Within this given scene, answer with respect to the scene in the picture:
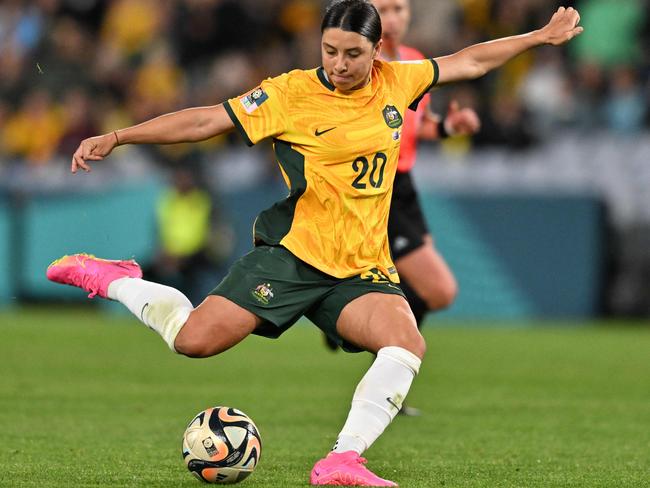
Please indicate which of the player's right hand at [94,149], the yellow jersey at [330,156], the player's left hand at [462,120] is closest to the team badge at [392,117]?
the yellow jersey at [330,156]

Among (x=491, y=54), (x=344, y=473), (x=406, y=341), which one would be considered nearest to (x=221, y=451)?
(x=344, y=473)

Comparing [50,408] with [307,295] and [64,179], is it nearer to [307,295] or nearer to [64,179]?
[307,295]

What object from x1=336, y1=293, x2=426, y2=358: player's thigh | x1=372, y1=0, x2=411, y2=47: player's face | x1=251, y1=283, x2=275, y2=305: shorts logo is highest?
x1=372, y1=0, x2=411, y2=47: player's face

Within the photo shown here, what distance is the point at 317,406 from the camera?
9.14 meters

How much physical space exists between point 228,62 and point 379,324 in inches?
539

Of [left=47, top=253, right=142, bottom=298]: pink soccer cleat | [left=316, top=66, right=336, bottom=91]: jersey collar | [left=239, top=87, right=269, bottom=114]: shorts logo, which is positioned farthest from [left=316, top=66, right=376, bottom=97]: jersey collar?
[left=47, top=253, right=142, bottom=298]: pink soccer cleat

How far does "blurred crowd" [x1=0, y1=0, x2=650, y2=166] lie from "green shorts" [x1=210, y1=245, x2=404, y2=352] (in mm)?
10745

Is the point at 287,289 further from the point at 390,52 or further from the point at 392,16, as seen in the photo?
the point at 390,52

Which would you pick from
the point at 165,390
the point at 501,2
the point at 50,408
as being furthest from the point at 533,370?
the point at 501,2

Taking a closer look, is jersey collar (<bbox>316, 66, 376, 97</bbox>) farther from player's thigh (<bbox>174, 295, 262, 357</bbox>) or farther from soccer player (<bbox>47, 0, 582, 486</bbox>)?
player's thigh (<bbox>174, 295, 262, 357</bbox>)

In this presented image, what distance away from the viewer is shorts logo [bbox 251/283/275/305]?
625cm

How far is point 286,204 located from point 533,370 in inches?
227

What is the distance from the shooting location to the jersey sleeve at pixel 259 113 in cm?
616

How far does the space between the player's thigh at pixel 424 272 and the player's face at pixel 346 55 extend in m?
3.04
